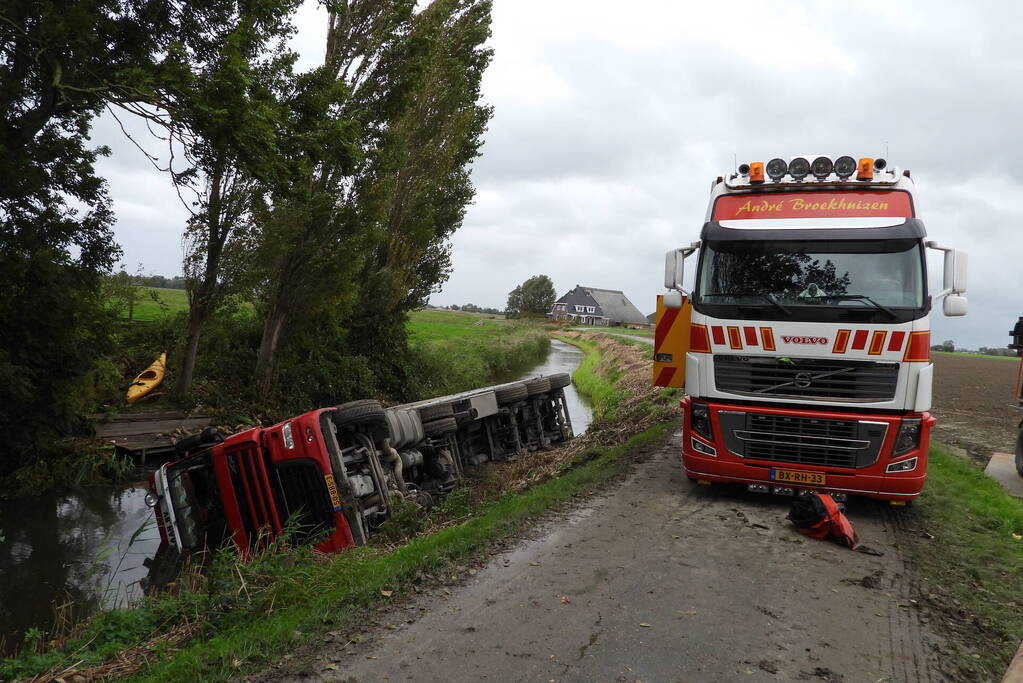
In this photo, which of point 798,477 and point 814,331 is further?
point 798,477

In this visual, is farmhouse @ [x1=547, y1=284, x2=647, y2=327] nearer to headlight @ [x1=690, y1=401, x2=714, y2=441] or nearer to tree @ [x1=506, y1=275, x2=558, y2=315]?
tree @ [x1=506, y1=275, x2=558, y2=315]

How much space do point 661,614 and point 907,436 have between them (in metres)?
3.69

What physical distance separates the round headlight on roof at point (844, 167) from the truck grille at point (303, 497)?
6278 mm

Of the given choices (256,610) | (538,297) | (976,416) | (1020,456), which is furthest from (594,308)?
(256,610)

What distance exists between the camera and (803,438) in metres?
7.51

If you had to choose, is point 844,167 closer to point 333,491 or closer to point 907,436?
point 907,436

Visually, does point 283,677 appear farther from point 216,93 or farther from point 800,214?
point 216,93

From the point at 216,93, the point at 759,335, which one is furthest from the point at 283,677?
the point at 216,93

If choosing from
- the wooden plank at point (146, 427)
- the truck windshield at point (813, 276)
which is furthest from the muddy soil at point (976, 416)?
the wooden plank at point (146, 427)

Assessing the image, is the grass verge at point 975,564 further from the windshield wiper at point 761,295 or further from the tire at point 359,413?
the tire at point 359,413

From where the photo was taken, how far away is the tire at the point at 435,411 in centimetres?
1078

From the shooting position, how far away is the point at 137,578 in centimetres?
924

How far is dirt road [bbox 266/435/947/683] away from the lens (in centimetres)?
431

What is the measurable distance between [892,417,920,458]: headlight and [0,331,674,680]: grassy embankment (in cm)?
334
